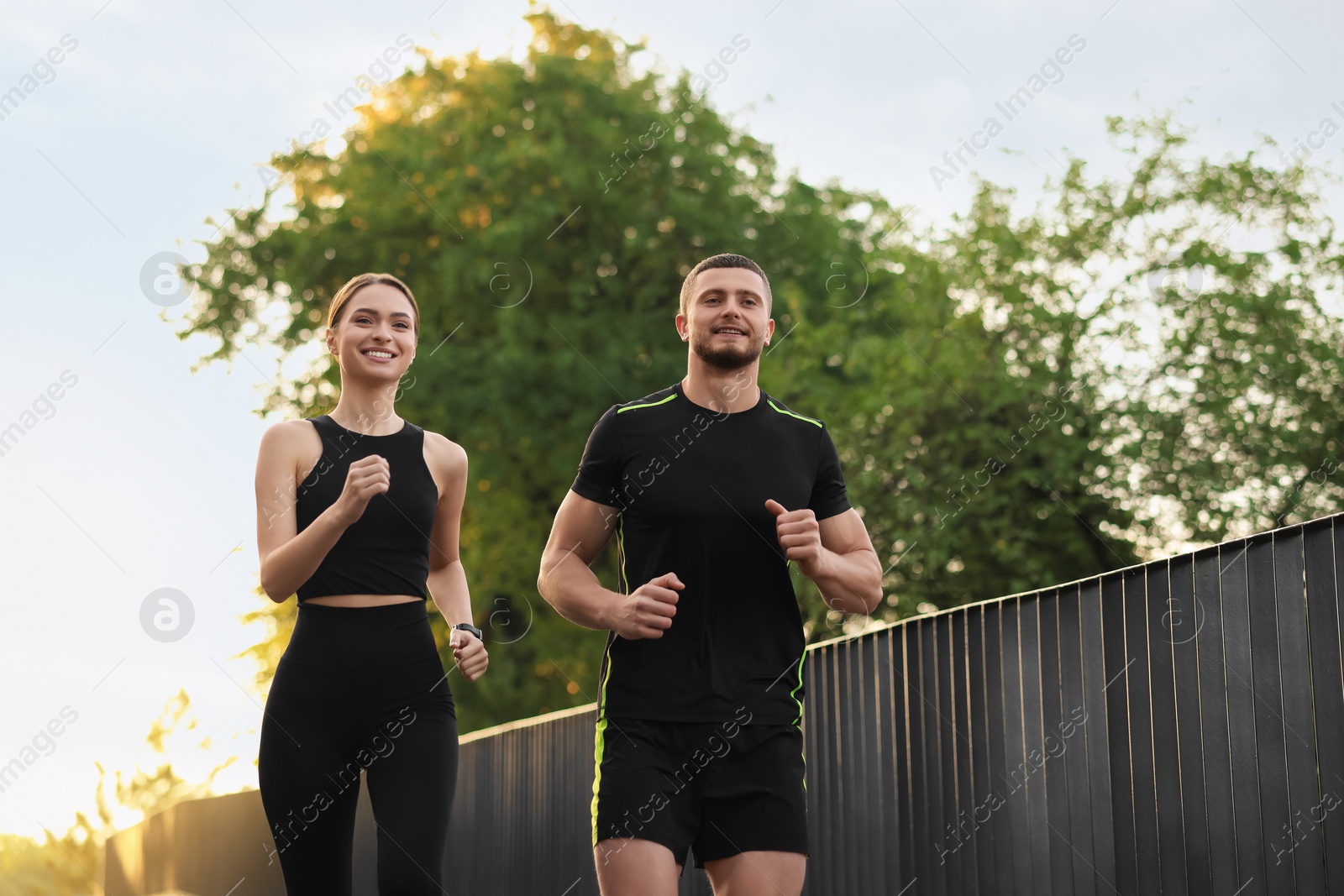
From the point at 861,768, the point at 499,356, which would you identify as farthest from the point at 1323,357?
the point at 861,768

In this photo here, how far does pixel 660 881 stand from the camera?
3.39m

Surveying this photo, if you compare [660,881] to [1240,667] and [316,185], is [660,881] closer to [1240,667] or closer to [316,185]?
[1240,667]

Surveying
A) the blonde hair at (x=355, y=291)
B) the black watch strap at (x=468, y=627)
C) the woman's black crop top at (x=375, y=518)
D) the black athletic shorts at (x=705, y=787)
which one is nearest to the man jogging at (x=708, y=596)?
the black athletic shorts at (x=705, y=787)

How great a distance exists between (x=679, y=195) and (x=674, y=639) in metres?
15.0

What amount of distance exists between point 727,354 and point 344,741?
5.27ft

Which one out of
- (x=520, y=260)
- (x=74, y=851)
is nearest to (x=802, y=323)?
(x=520, y=260)

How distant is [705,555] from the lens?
362cm

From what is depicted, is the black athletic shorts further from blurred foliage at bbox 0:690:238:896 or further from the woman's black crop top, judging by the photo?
blurred foliage at bbox 0:690:238:896

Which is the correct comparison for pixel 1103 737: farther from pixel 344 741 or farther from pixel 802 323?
pixel 802 323

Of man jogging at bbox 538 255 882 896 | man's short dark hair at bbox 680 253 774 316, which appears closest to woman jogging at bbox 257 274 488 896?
man jogging at bbox 538 255 882 896

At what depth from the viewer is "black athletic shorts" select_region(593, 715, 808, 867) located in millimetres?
3488

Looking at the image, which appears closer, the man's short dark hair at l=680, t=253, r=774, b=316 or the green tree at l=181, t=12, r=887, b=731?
the man's short dark hair at l=680, t=253, r=774, b=316

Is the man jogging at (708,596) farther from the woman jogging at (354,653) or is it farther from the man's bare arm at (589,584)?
the woman jogging at (354,653)

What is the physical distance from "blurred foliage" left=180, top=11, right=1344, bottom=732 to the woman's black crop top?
1121cm
